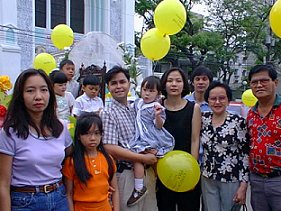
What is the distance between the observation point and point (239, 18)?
26.4 meters

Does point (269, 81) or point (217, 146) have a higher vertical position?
point (269, 81)

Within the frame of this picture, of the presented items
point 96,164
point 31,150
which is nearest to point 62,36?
point 96,164

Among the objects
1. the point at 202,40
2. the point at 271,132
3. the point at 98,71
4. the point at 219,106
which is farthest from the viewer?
the point at 202,40

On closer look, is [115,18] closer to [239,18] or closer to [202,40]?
[202,40]

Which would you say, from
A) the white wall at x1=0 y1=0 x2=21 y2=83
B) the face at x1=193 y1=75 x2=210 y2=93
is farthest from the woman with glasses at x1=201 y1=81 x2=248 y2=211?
the white wall at x1=0 y1=0 x2=21 y2=83

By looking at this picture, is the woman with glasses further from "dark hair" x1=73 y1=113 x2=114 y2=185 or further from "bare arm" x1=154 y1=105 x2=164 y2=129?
"dark hair" x1=73 y1=113 x2=114 y2=185

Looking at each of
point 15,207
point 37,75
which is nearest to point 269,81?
point 37,75

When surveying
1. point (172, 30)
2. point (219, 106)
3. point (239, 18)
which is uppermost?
point (239, 18)

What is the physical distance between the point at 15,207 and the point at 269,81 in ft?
7.15

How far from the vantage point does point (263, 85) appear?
324 cm

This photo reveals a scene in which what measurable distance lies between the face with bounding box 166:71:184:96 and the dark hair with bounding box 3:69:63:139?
1170 millimetres

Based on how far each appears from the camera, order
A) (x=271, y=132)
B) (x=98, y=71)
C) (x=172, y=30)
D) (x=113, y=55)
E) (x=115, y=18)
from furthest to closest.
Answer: (x=115, y=18), (x=113, y=55), (x=98, y=71), (x=172, y=30), (x=271, y=132)

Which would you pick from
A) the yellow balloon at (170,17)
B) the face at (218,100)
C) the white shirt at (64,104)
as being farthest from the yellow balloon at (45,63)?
the face at (218,100)

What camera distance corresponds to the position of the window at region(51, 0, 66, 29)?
15031mm
